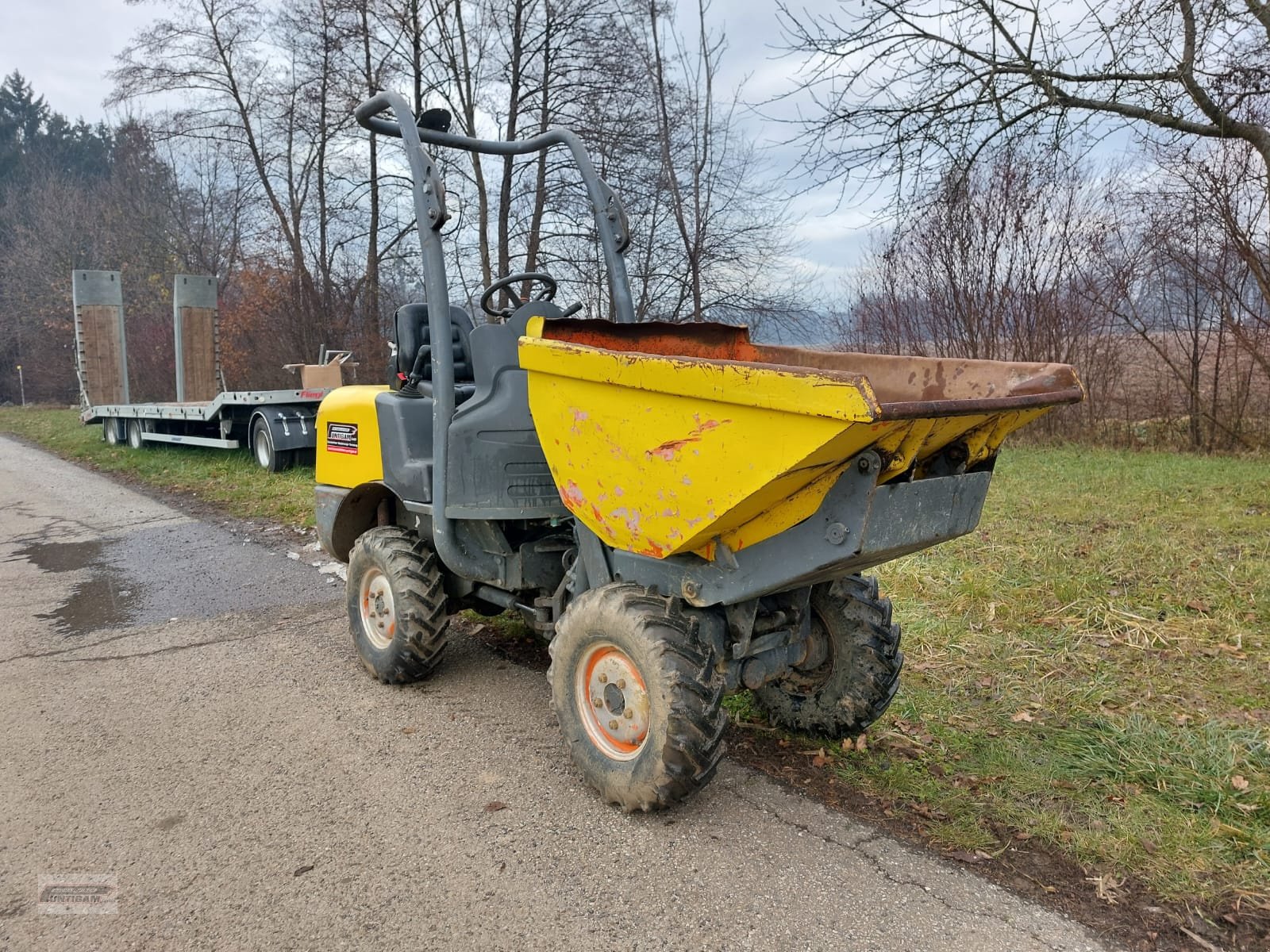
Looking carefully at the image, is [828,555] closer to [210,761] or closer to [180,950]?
[180,950]

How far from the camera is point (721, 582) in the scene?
9.32ft

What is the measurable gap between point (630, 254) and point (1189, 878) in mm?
11482

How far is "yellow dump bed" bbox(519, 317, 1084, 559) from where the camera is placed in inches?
90.8

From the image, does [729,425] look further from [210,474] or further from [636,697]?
[210,474]

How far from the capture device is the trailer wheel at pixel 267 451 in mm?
11344

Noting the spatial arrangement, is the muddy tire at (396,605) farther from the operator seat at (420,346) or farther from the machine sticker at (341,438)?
the operator seat at (420,346)

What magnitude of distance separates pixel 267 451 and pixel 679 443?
10225mm

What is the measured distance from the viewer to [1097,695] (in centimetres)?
398

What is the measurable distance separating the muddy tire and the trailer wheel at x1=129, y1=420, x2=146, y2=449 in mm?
12323

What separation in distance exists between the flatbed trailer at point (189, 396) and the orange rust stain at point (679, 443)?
964 cm

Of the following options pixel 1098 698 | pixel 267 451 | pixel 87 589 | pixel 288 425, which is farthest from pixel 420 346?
pixel 267 451

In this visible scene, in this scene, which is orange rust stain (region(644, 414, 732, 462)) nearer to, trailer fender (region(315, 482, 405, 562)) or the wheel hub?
the wheel hub

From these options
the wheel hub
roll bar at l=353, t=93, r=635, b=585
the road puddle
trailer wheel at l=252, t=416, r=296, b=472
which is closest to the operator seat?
roll bar at l=353, t=93, r=635, b=585

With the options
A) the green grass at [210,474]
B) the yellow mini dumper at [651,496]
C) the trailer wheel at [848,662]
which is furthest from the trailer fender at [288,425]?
the trailer wheel at [848,662]
